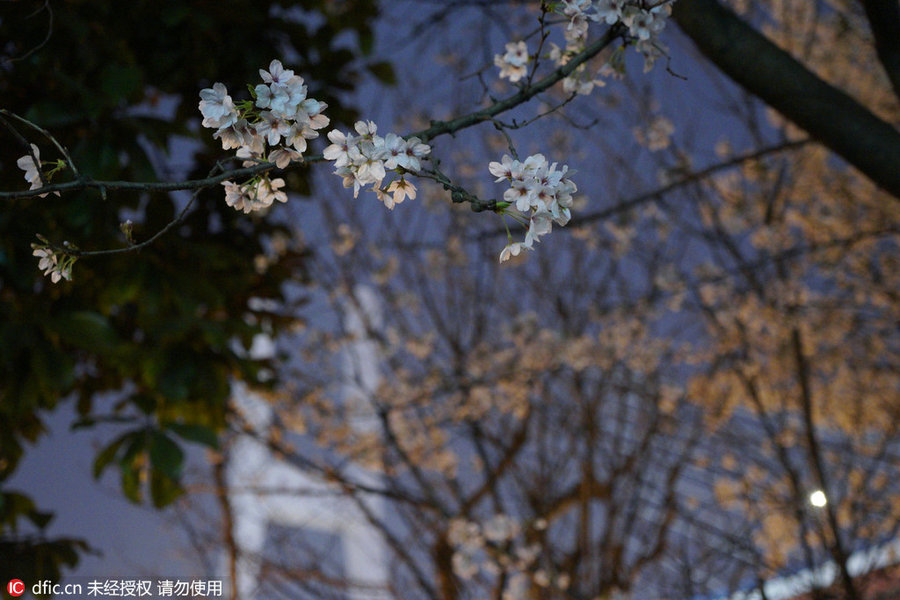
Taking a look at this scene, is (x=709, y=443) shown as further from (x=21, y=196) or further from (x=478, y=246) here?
(x=21, y=196)

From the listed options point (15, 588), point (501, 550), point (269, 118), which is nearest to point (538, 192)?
point (269, 118)

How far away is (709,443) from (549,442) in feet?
3.10

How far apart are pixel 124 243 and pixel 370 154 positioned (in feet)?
3.21

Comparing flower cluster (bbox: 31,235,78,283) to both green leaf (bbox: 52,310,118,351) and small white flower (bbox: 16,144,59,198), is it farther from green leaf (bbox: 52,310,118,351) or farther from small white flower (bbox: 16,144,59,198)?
green leaf (bbox: 52,310,118,351)

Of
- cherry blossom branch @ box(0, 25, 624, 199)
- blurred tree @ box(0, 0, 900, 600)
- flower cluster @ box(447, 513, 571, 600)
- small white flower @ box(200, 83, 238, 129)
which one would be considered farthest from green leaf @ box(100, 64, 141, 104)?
flower cluster @ box(447, 513, 571, 600)

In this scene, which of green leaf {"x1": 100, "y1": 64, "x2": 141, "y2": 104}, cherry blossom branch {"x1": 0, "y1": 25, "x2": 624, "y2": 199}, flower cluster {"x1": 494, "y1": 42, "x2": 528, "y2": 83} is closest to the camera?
cherry blossom branch {"x1": 0, "y1": 25, "x2": 624, "y2": 199}

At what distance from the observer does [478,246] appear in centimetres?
278

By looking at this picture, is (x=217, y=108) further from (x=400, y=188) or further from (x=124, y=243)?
(x=124, y=243)

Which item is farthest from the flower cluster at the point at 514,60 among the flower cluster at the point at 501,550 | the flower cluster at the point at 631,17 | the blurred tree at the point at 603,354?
the flower cluster at the point at 501,550

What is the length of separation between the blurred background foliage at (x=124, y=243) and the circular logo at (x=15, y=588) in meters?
0.03

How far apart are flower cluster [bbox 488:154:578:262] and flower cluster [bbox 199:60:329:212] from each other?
17cm

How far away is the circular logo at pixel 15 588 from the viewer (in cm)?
126

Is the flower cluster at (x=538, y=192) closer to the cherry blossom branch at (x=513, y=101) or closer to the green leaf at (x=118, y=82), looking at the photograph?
the cherry blossom branch at (x=513, y=101)

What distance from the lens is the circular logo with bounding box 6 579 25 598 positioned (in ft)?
4.14
